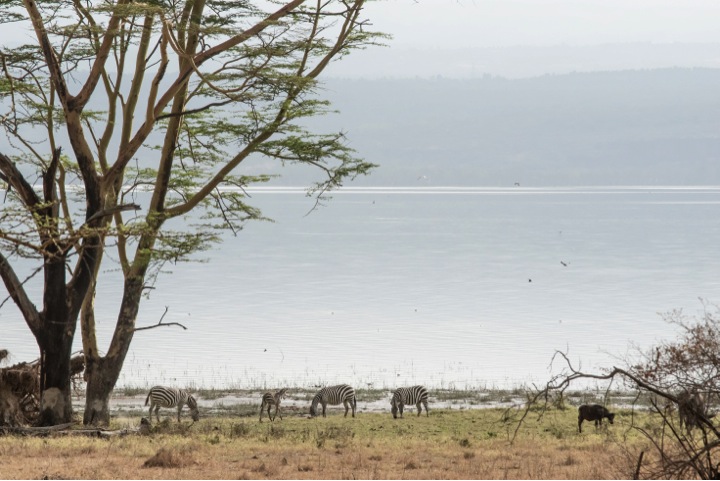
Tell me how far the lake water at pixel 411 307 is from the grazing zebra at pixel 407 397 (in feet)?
12.3

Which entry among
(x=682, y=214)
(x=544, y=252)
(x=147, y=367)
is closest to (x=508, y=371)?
(x=147, y=367)

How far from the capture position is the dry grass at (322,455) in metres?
11.2

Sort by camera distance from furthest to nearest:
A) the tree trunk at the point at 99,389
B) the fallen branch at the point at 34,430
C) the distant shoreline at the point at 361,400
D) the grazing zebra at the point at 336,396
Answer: the distant shoreline at the point at 361,400 → the grazing zebra at the point at 336,396 → the tree trunk at the point at 99,389 → the fallen branch at the point at 34,430

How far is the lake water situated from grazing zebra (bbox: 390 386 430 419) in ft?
12.3

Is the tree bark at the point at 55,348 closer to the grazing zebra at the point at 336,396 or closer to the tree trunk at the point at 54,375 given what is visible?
the tree trunk at the point at 54,375

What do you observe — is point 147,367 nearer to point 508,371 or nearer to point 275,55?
point 508,371

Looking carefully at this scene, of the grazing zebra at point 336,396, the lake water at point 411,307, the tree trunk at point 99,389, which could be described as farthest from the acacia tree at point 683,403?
the lake water at point 411,307

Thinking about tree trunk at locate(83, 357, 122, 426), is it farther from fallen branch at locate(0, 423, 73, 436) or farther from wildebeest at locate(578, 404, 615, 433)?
wildebeest at locate(578, 404, 615, 433)

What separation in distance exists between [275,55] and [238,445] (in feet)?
20.2

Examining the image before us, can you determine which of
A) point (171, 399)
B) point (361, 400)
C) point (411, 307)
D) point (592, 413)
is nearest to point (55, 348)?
point (171, 399)

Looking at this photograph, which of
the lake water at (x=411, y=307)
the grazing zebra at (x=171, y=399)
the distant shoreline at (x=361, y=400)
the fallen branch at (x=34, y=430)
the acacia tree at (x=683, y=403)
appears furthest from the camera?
the lake water at (x=411, y=307)

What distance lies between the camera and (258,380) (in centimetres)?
2592

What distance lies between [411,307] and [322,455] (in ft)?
96.2

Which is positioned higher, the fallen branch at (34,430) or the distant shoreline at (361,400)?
the distant shoreline at (361,400)
